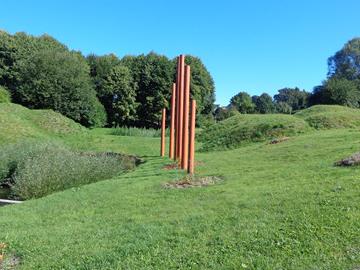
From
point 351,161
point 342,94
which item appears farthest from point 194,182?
point 342,94

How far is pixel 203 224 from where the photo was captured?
21.1 feet

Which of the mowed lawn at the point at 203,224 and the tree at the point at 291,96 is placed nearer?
the mowed lawn at the point at 203,224

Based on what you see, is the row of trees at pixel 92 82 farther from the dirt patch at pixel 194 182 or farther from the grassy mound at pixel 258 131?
the dirt patch at pixel 194 182

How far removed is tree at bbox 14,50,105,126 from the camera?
38.3 meters

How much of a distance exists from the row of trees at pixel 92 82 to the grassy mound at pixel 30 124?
667 centimetres

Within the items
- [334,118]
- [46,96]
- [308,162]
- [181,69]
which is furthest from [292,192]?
[46,96]

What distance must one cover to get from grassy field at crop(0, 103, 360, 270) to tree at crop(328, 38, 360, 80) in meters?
60.1

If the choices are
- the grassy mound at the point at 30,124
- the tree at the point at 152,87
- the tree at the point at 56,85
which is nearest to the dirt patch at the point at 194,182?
the grassy mound at the point at 30,124

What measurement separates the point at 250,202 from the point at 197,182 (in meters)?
2.90

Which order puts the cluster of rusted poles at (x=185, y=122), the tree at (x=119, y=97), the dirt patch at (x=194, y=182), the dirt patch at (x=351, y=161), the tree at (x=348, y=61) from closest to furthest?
the dirt patch at (x=351, y=161) → the dirt patch at (x=194, y=182) → the cluster of rusted poles at (x=185, y=122) → the tree at (x=119, y=97) → the tree at (x=348, y=61)

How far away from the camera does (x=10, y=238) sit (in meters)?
6.57

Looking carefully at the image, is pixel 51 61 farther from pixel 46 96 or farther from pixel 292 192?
pixel 292 192

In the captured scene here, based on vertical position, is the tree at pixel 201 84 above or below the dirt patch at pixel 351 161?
above

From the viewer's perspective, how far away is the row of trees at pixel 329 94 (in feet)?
140
